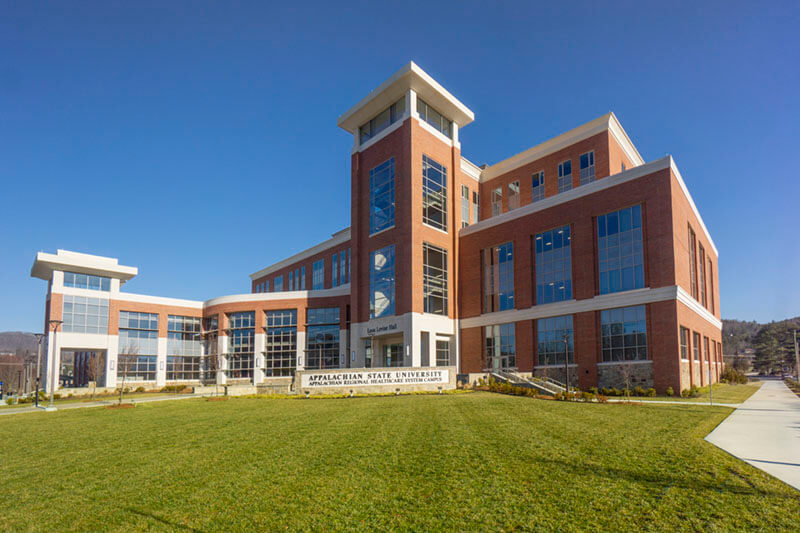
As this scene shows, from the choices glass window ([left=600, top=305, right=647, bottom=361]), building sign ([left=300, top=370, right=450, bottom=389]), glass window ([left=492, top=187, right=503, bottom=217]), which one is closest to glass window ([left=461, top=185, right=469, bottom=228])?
glass window ([left=492, top=187, right=503, bottom=217])

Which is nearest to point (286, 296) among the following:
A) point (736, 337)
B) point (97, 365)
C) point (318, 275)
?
point (318, 275)

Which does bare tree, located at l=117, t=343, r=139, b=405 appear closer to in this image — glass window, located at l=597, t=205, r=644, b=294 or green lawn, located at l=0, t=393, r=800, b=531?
green lawn, located at l=0, t=393, r=800, b=531

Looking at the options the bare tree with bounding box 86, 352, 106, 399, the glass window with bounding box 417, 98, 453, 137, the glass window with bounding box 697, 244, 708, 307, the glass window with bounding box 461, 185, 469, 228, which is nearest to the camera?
the glass window with bounding box 417, 98, 453, 137

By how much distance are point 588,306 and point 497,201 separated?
19.8 m

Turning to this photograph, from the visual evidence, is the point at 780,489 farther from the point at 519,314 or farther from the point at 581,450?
the point at 519,314

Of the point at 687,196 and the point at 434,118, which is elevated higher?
the point at 434,118

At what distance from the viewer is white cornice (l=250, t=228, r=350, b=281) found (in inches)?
2500

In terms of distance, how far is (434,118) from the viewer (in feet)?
151

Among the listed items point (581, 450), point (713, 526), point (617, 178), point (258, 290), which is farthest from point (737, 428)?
point (258, 290)

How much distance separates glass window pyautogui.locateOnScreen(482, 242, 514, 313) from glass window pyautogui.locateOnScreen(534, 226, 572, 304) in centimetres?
270

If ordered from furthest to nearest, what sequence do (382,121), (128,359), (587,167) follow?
(128,359) → (382,121) → (587,167)

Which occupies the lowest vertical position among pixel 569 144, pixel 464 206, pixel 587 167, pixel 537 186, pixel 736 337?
pixel 736 337

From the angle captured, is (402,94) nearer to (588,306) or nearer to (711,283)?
(588,306)

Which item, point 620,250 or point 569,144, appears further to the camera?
point 569,144
